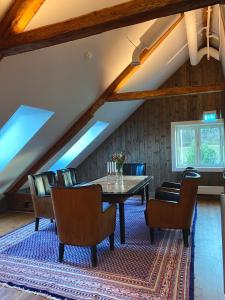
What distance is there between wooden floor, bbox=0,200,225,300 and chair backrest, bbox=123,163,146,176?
1.35m

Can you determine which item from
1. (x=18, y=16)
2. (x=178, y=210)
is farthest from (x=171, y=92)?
(x=18, y=16)

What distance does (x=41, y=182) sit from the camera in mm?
4090

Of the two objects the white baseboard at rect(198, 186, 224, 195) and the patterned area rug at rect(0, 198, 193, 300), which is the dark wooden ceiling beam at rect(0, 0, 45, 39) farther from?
the white baseboard at rect(198, 186, 224, 195)

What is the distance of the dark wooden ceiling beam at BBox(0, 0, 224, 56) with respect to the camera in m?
1.78

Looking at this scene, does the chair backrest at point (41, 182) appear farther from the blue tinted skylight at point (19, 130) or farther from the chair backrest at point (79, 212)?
the chair backrest at point (79, 212)

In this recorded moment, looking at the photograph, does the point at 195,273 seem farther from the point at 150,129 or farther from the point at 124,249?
the point at 150,129

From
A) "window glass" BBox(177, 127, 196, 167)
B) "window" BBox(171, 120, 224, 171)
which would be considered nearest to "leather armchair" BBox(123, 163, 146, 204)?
"window" BBox(171, 120, 224, 171)

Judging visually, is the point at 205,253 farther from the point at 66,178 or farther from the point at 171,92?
the point at 171,92

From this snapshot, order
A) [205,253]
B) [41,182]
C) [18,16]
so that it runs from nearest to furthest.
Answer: [18,16]
[205,253]
[41,182]

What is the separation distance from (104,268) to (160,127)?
4293 millimetres

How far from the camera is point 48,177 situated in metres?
4.23

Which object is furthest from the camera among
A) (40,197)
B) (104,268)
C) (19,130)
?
(19,130)

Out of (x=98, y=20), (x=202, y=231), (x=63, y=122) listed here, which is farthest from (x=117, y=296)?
(x=63, y=122)

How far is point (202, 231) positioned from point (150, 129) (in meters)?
3.22
